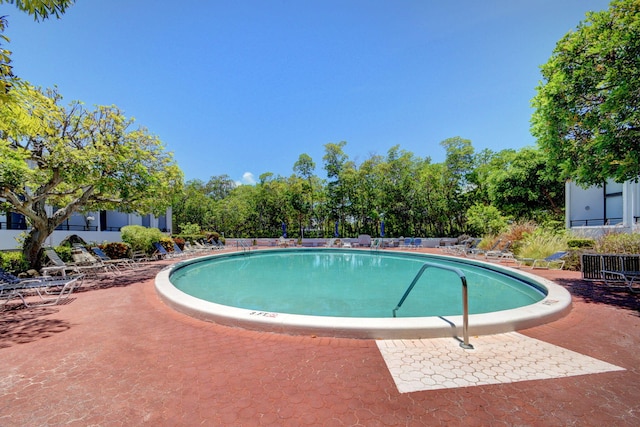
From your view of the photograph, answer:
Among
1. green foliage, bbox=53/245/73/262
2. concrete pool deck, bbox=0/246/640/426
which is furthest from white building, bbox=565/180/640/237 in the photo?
green foliage, bbox=53/245/73/262

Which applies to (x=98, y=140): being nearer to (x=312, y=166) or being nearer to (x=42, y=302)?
(x=42, y=302)

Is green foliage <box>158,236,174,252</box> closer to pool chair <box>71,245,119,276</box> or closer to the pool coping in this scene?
pool chair <box>71,245,119,276</box>

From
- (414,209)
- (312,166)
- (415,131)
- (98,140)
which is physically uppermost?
(415,131)

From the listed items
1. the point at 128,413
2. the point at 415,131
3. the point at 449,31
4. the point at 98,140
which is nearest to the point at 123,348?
the point at 128,413

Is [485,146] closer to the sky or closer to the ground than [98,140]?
closer to the sky

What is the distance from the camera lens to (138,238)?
13.7 metres

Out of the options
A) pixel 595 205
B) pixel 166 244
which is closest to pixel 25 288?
pixel 166 244

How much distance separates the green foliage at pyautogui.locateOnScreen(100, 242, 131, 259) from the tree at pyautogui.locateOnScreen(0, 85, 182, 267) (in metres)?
2.28

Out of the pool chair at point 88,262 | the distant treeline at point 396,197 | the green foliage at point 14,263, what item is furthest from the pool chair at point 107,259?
the distant treeline at point 396,197

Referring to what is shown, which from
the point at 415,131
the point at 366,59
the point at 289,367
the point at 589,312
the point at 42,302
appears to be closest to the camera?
the point at 289,367

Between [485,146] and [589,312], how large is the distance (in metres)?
28.7

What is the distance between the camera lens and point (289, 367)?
9.71ft

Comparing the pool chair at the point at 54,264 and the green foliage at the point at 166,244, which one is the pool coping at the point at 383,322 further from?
the green foliage at the point at 166,244

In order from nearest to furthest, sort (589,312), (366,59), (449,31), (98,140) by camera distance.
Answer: (589,312) < (98,140) < (449,31) < (366,59)
